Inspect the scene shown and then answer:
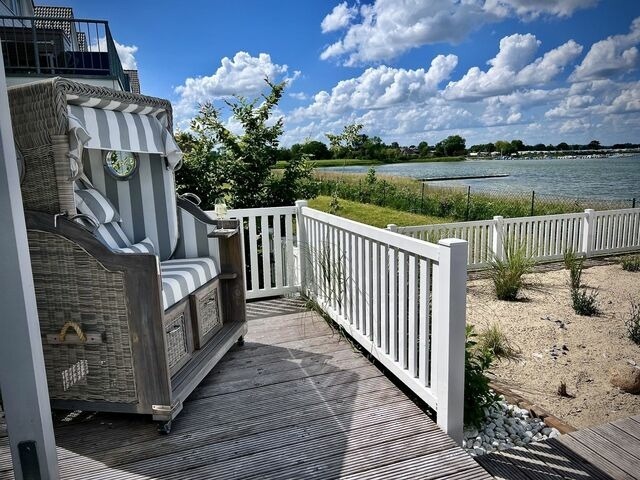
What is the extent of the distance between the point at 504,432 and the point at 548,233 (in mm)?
6337

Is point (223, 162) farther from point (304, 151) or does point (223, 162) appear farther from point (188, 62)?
point (188, 62)

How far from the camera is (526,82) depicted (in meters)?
32.8

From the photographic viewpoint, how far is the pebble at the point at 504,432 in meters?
2.24

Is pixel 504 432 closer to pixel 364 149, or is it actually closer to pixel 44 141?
pixel 44 141

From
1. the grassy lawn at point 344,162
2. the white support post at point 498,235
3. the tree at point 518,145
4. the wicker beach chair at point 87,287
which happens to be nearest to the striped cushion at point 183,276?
the wicker beach chair at point 87,287

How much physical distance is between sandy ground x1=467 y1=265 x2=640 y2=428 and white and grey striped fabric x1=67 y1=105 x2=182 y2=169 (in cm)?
304

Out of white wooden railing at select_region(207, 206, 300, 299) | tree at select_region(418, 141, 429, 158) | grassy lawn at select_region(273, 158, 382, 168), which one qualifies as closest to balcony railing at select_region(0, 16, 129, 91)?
grassy lawn at select_region(273, 158, 382, 168)

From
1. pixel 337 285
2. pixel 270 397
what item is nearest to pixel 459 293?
pixel 270 397

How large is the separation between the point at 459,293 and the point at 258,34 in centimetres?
1983

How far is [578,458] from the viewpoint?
1.89 meters

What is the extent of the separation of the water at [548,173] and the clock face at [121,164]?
12.1 meters

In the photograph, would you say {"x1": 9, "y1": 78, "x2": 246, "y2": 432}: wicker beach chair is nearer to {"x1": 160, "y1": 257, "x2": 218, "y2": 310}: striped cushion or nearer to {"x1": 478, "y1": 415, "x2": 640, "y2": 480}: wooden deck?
{"x1": 160, "y1": 257, "x2": 218, "y2": 310}: striped cushion

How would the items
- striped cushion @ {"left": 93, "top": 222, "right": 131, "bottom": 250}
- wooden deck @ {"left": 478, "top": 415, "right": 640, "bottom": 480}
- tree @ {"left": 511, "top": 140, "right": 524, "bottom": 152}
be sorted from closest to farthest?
1. wooden deck @ {"left": 478, "top": 415, "right": 640, "bottom": 480}
2. striped cushion @ {"left": 93, "top": 222, "right": 131, "bottom": 250}
3. tree @ {"left": 511, "top": 140, "right": 524, "bottom": 152}

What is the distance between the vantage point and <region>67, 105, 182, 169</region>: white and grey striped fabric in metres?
2.05
